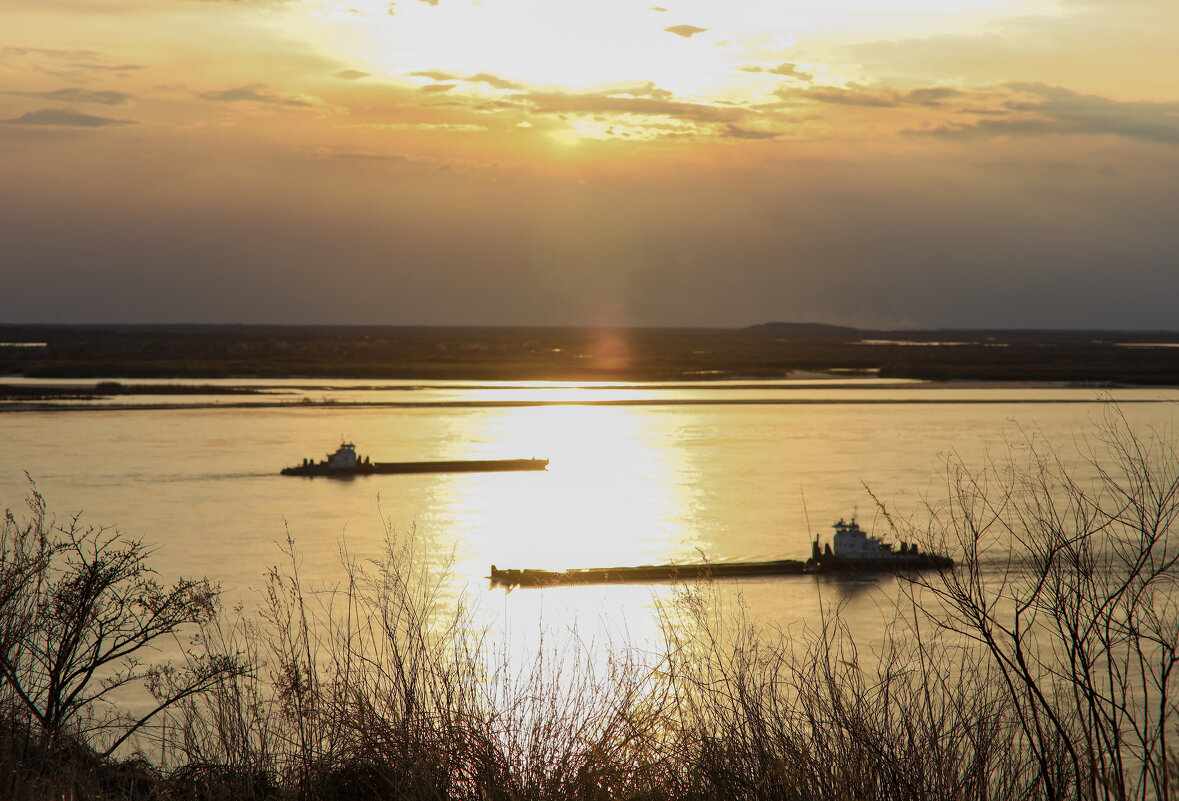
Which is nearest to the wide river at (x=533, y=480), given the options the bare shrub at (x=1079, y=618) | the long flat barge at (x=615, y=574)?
the long flat barge at (x=615, y=574)

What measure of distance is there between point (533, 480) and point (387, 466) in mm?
5715

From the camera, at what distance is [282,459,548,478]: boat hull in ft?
128

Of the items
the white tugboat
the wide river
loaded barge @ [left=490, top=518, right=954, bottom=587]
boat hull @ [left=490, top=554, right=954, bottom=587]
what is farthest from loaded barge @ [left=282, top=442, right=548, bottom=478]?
the white tugboat

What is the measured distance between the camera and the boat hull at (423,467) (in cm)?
3888

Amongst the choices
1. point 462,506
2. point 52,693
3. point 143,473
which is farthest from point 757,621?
point 143,473

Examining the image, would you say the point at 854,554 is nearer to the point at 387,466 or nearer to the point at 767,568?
the point at 767,568

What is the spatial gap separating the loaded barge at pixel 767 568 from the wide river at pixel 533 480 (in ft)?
1.75

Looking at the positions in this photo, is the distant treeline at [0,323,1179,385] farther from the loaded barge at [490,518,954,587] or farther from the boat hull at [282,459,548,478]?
the loaded barge at [490,518,954,587]

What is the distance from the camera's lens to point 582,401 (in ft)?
250

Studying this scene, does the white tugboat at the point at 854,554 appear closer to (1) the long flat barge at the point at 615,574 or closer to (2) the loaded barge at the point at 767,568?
(2) the loaded barge at the point at 767,568

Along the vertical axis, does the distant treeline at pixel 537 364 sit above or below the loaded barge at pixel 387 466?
above

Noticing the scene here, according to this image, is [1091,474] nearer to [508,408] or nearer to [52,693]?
[52,693]

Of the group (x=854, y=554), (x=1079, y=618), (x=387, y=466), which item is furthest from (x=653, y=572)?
(x=387, y=466)

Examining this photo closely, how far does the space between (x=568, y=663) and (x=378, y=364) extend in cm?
9875
